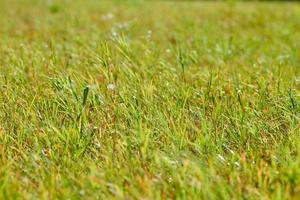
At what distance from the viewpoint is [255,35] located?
6254 millimetres

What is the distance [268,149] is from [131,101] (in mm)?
860

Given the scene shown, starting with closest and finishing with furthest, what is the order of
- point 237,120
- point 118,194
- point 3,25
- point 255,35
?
point 118,194
point 237,120
point 255,35
point 3,25

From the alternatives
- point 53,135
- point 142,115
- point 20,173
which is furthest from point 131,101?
point 20,173

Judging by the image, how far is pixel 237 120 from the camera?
2809 mm

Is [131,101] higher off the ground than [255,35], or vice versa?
[131,101]

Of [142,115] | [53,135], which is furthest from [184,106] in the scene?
[53,135]

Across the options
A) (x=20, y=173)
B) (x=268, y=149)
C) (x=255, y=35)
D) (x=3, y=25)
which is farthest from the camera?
(x=3, y=25)

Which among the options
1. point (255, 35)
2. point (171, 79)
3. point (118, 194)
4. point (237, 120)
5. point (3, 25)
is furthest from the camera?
point (3, 25)

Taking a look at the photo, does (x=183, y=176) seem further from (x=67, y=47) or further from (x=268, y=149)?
(x=67, y=47)

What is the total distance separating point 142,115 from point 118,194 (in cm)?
82

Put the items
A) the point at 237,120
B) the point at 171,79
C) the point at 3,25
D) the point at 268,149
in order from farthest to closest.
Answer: the point at 3,25, the point at 171,79, the point at 237,120, the point at 268,149

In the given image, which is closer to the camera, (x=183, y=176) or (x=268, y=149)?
(x=183, y=176)

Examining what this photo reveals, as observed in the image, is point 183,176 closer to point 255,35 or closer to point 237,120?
point 237,120

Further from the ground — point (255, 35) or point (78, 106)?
point (78, 106)
